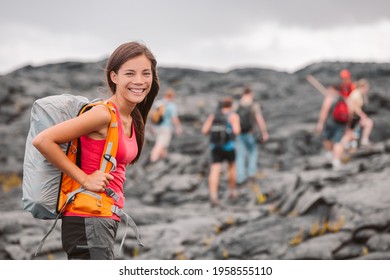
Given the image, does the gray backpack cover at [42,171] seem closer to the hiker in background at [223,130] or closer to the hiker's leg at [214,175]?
the hiker in background at [223,130]

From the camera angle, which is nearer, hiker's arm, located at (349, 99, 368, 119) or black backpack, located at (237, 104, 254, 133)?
black backpack, located at (237, 104, 254, 133)

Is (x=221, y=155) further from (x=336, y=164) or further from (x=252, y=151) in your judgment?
(x=336, y=164)

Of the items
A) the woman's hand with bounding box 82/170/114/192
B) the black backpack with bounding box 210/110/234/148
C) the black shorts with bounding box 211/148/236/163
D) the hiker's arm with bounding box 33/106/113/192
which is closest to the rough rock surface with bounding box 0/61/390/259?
the hiker's arm with bounding box 33/106/113/192

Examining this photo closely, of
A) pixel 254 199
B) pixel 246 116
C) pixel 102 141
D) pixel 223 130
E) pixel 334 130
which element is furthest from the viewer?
pixel 334 130

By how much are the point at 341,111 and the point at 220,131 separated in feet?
9.57

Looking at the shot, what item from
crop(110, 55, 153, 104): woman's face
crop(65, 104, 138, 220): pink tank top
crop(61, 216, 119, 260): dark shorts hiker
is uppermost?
crop(110, 55, 153, 104): woman's face

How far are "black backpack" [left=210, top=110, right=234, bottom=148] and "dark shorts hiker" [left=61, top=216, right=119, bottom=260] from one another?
7.30 meters

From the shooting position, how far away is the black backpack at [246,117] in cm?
1161

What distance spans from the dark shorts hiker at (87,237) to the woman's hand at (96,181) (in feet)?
0.50

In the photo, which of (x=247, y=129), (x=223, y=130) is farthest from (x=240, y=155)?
(x=223, y=130)

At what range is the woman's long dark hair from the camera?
2885 mm

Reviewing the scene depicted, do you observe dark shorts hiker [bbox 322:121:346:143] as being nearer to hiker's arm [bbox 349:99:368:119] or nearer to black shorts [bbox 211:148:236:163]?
hiker's arm [bbox 349:99:368:119]

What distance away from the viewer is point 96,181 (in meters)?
2.73

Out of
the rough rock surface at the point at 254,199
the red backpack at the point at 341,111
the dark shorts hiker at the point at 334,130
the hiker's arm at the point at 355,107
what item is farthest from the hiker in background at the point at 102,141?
the hiker's arm at the point at 355,107
